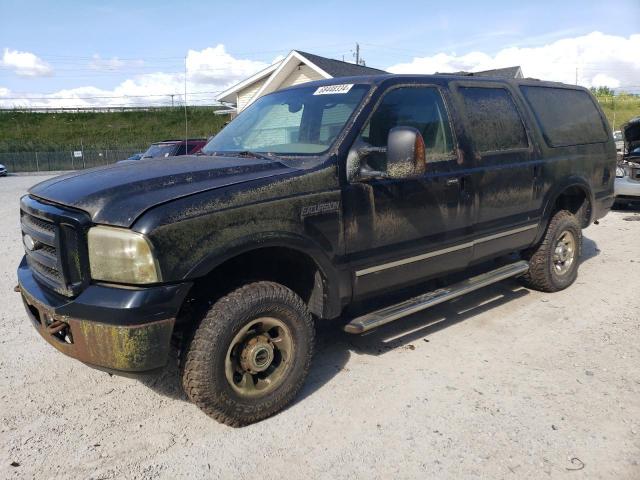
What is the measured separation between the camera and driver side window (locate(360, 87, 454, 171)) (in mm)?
3471

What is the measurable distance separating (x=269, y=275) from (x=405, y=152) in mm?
1157

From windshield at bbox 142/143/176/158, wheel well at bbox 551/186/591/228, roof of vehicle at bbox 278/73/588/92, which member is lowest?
wheel well at bbox 551/186/591/228

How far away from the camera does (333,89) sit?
3.87m

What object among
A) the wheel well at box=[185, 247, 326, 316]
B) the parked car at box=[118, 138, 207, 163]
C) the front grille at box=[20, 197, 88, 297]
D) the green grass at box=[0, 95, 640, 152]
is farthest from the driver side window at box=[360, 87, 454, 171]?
the green grass at box=[0, 95, 640, 152]

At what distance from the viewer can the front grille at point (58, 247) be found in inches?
103

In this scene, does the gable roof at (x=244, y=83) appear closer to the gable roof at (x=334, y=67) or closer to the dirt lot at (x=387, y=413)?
the gable roof at (x=334, y=67)

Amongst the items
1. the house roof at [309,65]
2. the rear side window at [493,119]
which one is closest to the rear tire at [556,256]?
the rear side window at [493,119]

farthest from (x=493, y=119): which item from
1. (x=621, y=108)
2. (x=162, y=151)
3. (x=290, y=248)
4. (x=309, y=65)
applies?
(x=621, y=108)

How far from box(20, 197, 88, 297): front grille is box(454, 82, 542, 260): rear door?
289cm

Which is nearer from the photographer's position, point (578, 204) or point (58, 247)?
point (58, 247)

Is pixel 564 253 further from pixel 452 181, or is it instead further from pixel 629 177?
pixel 629 177

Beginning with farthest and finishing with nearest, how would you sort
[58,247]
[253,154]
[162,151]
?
[162,151], [253,154], [58,247]

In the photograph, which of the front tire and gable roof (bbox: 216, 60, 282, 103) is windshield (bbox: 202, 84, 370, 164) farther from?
gable roof (bbox: 216, 60, 282, 103)

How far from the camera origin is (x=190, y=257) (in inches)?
104
